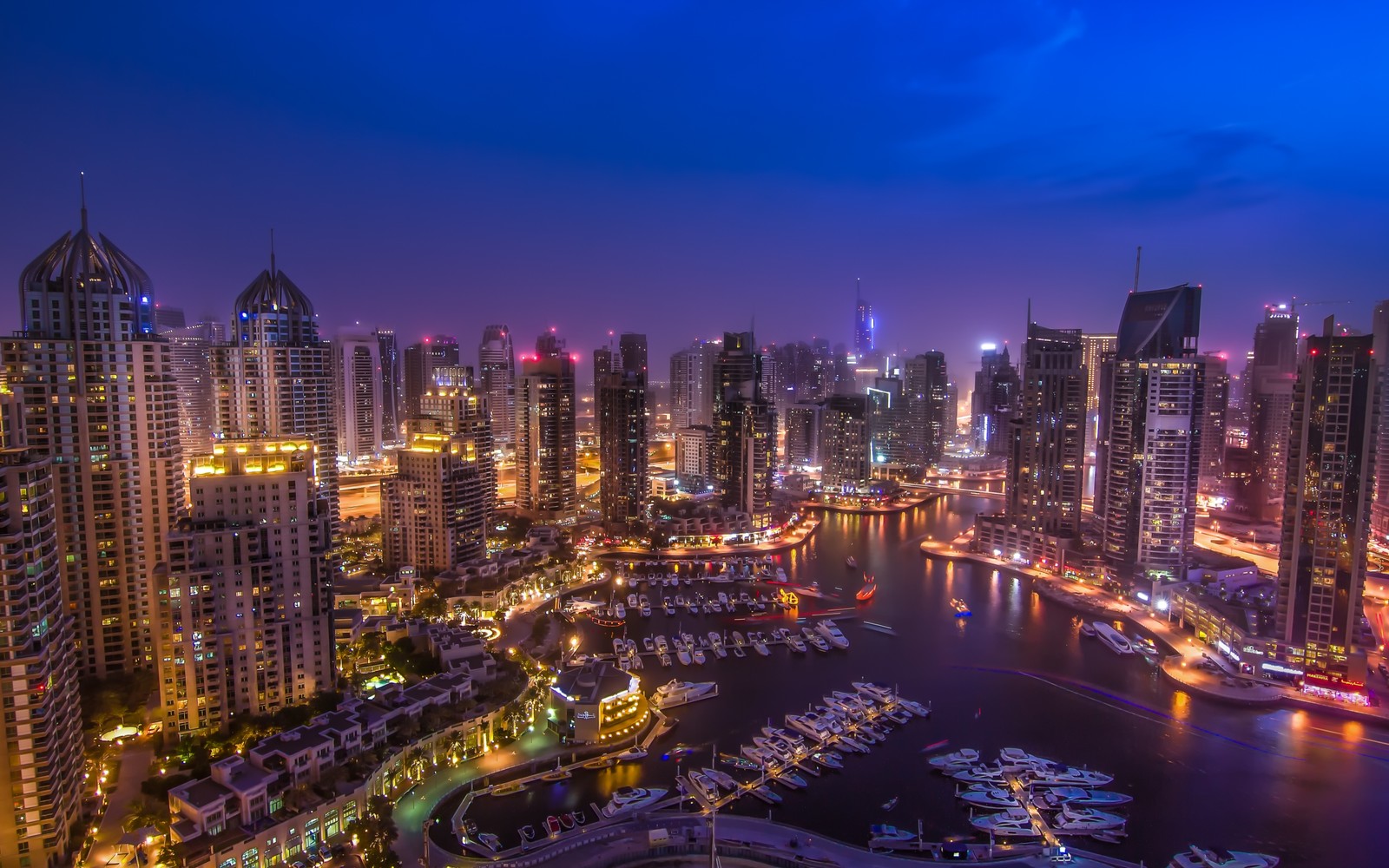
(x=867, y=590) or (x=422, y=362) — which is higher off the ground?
(x=422, y=362)

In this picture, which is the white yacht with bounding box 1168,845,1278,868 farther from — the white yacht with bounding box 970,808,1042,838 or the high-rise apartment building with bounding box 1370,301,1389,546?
the high-rise apartment building with bounding box 1370,301,1389,546

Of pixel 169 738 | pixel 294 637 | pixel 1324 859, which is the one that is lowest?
pixel 1324 859

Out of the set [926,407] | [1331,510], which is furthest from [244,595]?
[926,407]

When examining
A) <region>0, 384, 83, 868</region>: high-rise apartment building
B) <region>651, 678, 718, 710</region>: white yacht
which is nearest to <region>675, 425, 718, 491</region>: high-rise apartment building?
A: <region>651, 678, 718, 710</region>: white yacht

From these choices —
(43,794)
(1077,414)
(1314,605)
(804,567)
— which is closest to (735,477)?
(804,567)

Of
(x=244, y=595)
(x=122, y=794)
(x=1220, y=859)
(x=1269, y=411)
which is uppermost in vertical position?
(x=1269, y=411)

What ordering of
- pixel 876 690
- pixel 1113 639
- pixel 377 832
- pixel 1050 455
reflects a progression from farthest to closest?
pixel 1050 455
pixel 1113 639
pixel 876 690
pixel 377 832

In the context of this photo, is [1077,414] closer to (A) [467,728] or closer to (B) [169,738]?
(A) [467,728]

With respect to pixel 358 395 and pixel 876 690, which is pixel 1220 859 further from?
pixel 358 395
